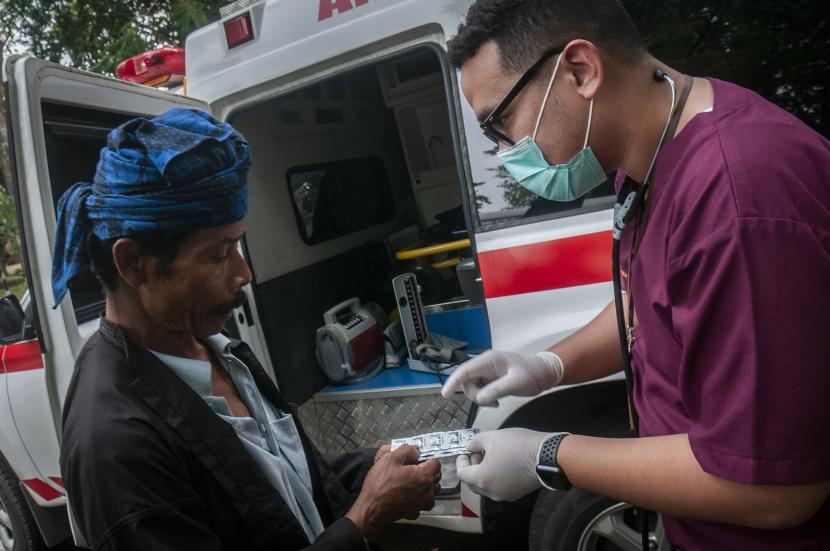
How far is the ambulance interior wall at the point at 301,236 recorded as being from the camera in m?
3.40

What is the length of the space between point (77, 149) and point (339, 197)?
2.12 meters

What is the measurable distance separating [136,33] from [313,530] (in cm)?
664

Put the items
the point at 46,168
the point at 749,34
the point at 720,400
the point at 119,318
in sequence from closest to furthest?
1. the point at 720,400
2. the point at 119,318
3. the point at 749,34
4. the point at 46,168

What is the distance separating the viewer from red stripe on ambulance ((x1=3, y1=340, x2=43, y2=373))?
2.66 meters

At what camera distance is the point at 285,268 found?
3.57 m

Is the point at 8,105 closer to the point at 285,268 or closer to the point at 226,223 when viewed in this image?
the point at 226,223

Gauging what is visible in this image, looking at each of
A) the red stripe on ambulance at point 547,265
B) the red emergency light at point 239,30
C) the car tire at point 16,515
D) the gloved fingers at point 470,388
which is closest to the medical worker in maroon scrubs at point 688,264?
the gloved fingers at point 470,388

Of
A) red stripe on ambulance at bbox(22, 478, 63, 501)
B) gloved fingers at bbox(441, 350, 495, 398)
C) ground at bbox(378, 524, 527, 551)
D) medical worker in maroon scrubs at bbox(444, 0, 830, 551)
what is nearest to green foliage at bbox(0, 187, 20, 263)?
red stripe on ambulance at bbox(22, 478, 63, 501)

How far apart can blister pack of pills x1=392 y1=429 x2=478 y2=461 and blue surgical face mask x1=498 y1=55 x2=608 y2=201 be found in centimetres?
82

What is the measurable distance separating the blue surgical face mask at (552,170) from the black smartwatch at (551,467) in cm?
58

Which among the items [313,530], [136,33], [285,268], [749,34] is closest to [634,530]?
[313,530]

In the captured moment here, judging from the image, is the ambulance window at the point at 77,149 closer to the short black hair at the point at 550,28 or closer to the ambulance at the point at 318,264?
the ambulance at the point at 318,264

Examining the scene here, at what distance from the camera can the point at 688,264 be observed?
0.92 m

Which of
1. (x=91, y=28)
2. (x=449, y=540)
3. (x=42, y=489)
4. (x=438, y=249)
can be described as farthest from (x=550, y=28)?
(x=91, y=28)
